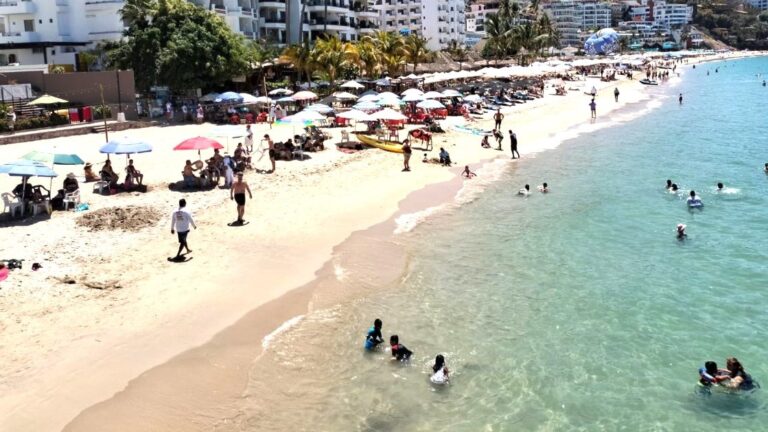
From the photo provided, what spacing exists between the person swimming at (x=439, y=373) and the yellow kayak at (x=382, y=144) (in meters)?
19.4

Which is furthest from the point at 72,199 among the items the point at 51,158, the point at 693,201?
the point at 693,201

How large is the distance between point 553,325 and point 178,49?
99.3 feet

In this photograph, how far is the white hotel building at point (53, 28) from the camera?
45.2 metres

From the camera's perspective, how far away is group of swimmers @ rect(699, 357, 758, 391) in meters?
10.0

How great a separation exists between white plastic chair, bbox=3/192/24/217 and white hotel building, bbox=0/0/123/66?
106ft

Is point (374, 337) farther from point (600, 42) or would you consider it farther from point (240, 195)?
point (600, 42)

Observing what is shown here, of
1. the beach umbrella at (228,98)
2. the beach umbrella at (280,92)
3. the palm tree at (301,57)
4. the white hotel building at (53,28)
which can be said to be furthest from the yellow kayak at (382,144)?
the white hotel building at (53,28)

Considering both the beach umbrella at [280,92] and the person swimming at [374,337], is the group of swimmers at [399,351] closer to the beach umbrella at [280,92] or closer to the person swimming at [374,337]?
the person swimming at [374,337]

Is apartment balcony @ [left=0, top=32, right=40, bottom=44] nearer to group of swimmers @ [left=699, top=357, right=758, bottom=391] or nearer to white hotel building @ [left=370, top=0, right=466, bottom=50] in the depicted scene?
group of swimmers @ [left=699, top=357, right=758, bottom=391]

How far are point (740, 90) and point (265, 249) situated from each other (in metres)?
78.5

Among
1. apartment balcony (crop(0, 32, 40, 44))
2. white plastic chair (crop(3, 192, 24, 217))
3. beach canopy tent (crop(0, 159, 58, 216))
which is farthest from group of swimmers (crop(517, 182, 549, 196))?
apartment balcony (crop(0, 32, 40, 44))

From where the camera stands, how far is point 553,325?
1245 cm

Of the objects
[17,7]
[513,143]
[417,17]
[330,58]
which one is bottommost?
[513,143]

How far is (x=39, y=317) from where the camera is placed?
11.7 meters
